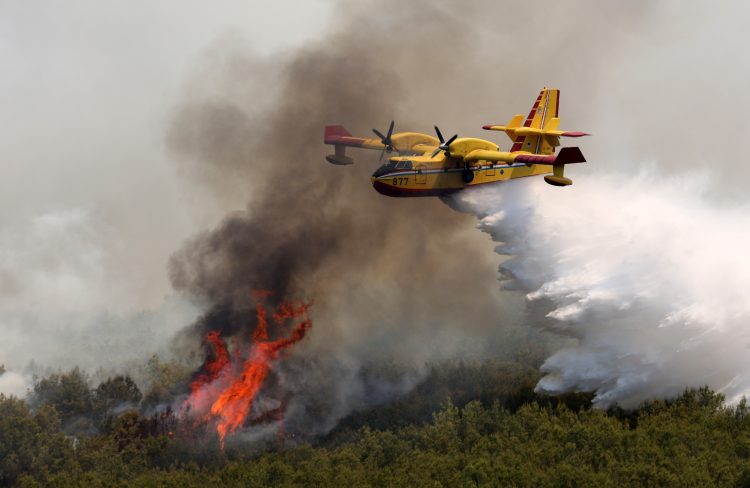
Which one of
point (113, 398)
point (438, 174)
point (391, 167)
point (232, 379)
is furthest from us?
point (113, 398)

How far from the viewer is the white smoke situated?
6269 cm

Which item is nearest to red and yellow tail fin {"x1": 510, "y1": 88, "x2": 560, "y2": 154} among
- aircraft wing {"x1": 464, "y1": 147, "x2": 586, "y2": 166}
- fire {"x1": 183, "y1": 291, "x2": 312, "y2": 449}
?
aircraft wing {"x1": 464, "y1": 147, "x2": 586, "y2": 166}

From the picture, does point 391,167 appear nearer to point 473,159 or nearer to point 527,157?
point 473,159

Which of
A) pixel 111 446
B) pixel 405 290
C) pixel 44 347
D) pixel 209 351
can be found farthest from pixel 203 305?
pixel 44 347

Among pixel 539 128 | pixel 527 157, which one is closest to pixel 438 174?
pixel 527 157

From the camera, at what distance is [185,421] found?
217 ft

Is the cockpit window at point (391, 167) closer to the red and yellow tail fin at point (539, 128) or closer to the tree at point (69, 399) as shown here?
the red and yellow tail fin at point (539, 128)

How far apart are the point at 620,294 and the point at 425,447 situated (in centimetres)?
1265

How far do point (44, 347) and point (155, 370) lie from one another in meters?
20.3

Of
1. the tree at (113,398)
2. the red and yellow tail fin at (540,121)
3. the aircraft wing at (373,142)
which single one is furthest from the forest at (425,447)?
the aircraft wing at (373,142)

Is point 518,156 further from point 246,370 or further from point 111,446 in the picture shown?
point 111,446

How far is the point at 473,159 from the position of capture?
6216 centimetres

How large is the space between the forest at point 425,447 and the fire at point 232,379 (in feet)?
4.07

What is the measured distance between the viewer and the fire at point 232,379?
6581 centimetres
